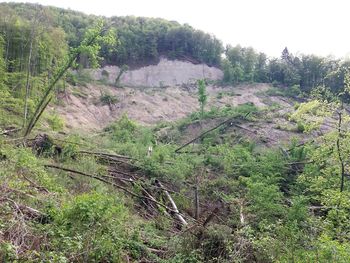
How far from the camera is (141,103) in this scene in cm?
3403

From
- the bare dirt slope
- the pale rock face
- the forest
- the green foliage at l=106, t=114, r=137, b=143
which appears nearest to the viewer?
the forest

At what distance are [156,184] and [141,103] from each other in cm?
2316

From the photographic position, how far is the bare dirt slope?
94.1 feet

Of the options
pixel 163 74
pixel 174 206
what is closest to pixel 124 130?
pixel 174 206

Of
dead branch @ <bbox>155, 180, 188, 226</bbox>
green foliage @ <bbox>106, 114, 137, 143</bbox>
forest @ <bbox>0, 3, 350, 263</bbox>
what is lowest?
green foliage @ <bbox>106, 114, 137, 143</bbox>

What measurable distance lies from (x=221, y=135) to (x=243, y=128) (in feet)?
6.20

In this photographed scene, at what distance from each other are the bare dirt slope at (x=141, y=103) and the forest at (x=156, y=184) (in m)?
5.49

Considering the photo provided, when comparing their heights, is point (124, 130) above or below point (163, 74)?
below

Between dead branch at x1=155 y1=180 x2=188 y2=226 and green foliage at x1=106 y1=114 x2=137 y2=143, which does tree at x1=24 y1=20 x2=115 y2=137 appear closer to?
dead branch at x1=155 y1=180 x2=188 y2=226

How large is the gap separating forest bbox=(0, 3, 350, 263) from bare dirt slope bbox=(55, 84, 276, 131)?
5492 mm

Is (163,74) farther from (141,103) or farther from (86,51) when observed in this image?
(86,51)

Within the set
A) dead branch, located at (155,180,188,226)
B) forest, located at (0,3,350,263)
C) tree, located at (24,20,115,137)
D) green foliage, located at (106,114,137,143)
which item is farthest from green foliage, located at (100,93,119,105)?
dead branch, located at (155,180,188,226)

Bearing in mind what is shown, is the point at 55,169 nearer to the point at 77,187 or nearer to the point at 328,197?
the point at 77,187

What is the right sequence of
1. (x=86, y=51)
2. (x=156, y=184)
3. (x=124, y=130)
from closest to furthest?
(x=156, y=184), (x=86, y=51), (x=124, y=130)
